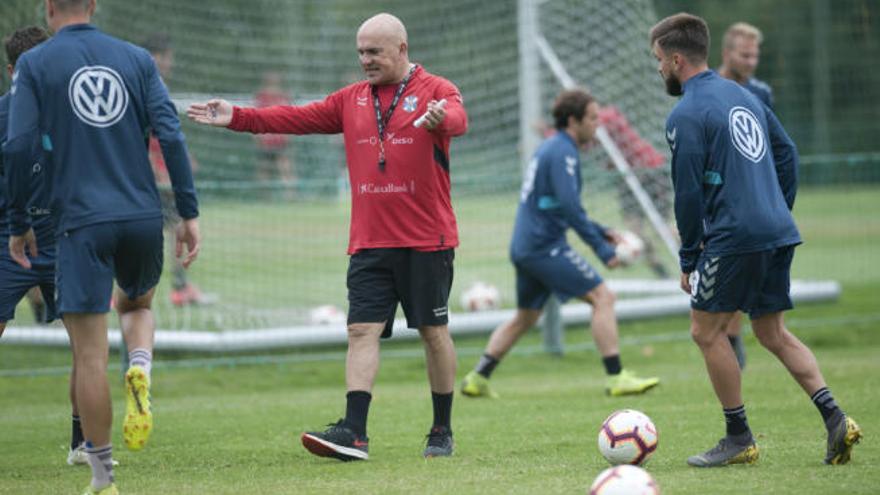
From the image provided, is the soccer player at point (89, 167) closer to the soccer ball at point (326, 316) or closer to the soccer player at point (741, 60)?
the soccer player at point (741, 60)

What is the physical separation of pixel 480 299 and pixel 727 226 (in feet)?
23.4

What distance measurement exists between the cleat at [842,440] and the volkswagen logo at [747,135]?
4.24 feet

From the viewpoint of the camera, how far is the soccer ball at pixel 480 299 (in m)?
13.2

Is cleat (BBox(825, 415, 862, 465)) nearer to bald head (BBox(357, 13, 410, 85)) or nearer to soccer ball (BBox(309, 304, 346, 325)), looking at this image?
bald head (BBox(357, 13, 410, 85))

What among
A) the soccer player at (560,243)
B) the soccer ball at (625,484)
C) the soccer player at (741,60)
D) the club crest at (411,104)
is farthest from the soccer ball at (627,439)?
the soccer player at (741,60)

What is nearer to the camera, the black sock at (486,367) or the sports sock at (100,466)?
the sports sock at (100,466)

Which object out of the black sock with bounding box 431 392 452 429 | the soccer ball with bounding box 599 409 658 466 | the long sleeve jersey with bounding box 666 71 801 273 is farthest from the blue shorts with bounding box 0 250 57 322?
the long sleeve jersey with bounding box 666 71 801 273

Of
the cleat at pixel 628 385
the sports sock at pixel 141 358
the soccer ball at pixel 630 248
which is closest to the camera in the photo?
the sports sock at pixel 141 358

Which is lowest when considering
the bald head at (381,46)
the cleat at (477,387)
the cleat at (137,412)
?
the cleat at (477,387)

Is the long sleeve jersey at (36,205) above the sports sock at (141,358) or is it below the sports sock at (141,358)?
above

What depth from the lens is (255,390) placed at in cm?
1088

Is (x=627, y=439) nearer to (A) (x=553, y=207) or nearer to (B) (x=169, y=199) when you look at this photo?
(A) (x=553, y=207)

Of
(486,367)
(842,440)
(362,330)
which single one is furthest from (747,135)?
(486,367)

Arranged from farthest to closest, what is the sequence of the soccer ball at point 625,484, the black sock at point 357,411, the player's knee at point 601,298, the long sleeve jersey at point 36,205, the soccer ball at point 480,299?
the soccer ball at point 480,299
the player's knee at point 601,298
the black sock at point 357,411
the long sleeve jersey at point 36,205
the soccer ball at point 625,484
